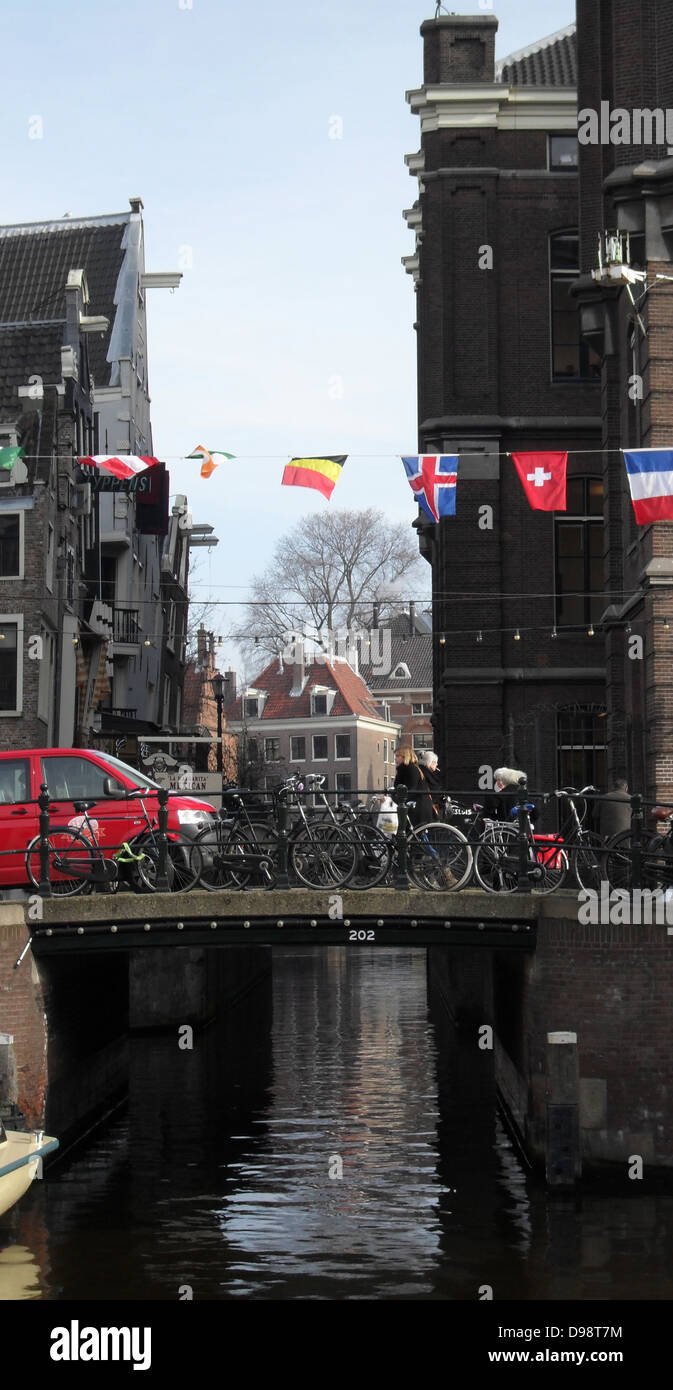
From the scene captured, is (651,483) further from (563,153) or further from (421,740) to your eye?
(421,740)

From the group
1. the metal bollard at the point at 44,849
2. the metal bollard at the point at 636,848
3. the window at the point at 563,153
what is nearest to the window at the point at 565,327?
the window at the point at 563,153

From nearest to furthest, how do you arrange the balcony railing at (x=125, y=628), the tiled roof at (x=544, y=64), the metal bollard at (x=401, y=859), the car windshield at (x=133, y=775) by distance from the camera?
the metal bollard at (x=401, y=859) < the car windshield at (x=133, y=775) < the tiled roof at (x=544, y=64) < the balcony railing at (x=125, y=628)

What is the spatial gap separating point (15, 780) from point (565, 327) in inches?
800

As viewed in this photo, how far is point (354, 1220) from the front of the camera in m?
17.4

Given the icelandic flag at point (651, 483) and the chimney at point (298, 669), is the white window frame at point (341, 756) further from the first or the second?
the icelandic flag at point (651, 483)

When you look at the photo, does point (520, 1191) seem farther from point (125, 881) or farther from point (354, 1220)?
point (125, 881)

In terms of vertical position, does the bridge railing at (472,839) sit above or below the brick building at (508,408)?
below

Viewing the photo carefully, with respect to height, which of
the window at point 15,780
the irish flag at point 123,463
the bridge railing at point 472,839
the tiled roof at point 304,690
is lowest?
the bridge railing at point 472,839

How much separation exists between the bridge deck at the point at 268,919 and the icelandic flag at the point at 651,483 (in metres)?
5.46

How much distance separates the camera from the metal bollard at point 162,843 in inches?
745

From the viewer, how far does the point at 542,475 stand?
23141 mm

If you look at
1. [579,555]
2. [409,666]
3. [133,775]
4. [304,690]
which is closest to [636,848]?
[133,775]
